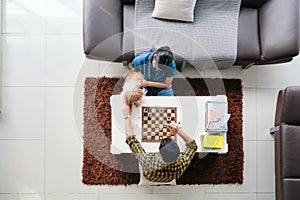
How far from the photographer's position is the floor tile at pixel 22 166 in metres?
3.19

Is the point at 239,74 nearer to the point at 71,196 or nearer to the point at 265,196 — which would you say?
the point at 265,196

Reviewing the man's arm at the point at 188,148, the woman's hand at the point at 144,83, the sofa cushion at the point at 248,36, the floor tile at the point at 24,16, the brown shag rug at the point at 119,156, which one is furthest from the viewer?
the floor tile at the point at 24,16

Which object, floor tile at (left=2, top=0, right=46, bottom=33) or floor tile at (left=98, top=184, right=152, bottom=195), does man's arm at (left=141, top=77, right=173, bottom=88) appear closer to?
floor tile at (left=98, top=184, right=152, bottom=195)

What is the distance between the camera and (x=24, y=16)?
10.8ft

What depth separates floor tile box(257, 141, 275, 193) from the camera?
3.28 m

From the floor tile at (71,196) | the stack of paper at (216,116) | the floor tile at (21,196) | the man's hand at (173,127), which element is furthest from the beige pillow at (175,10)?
the floor tile at (21,196)

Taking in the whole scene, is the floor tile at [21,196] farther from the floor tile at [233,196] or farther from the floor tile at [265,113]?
the floor tile at [265,113]

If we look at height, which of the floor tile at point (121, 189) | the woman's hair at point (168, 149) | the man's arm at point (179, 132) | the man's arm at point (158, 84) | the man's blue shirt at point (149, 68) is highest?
the man's blue shirt at point (149, 68)

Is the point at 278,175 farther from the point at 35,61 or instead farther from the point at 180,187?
the point at 35,61

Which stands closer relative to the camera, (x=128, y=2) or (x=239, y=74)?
(x=128, y=2)

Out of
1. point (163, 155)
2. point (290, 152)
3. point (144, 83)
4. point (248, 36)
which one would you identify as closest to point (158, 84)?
point (144, 83)

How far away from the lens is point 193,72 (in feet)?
10.7

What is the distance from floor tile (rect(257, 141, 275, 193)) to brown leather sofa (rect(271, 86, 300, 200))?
1.25ft

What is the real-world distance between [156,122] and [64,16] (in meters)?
1.16
